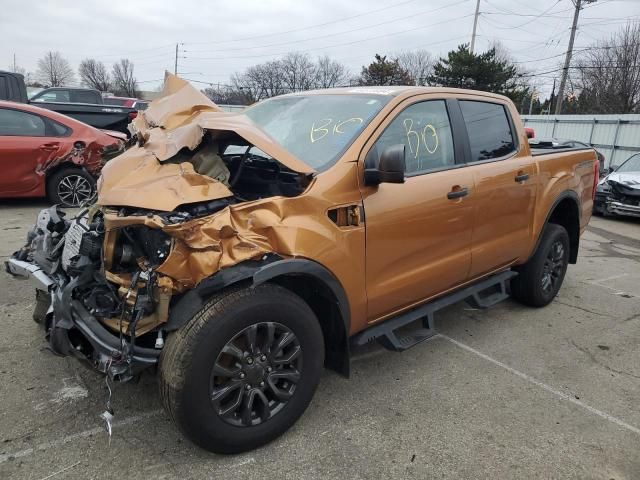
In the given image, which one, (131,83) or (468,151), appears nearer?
(468,151)

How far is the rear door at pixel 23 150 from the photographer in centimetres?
728

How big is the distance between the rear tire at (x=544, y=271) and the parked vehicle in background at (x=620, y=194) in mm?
6956

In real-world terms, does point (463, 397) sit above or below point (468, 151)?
below

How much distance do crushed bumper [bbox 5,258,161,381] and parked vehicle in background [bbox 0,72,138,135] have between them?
7.46 m

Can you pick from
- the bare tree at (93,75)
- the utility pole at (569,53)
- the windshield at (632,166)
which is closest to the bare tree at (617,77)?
the utility pole at (569,53)

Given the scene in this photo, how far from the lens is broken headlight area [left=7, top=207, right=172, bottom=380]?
237cm

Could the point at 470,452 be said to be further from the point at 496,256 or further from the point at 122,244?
the point at 122,244

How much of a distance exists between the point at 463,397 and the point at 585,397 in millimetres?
836

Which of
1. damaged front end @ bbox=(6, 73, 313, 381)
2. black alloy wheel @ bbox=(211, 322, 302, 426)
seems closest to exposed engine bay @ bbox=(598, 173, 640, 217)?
damaged front end @ bbox=(6, 73, 313, 381)

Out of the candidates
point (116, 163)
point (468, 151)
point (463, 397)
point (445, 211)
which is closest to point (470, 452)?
point (463, 397)

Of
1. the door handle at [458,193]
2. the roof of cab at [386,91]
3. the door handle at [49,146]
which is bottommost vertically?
the door handle at [49,146]

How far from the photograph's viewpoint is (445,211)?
11.3 ft

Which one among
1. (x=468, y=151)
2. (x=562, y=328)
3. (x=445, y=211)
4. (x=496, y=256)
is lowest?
(x=562, y=328)

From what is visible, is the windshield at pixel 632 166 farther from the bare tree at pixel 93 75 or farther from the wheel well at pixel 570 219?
the bare tree at pixel 93 75
